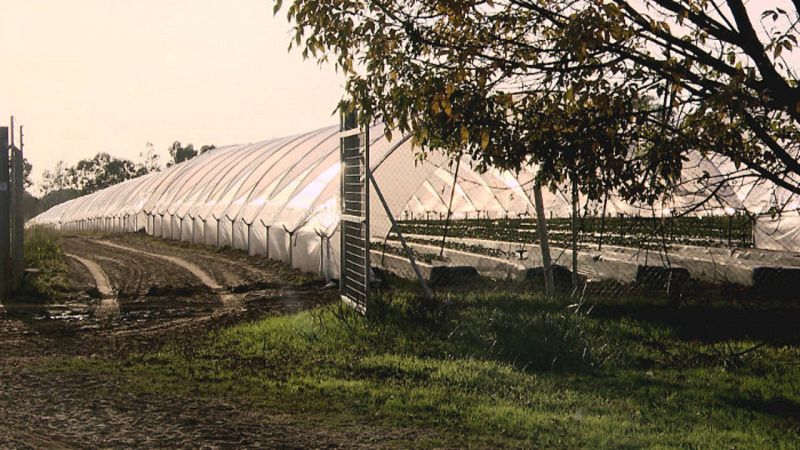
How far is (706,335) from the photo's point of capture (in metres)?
9.06

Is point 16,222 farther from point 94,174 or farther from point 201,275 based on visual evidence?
point 94,174

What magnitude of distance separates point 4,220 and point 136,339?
15.2ft

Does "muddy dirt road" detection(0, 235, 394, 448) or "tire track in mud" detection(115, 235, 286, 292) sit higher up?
"tire track in mud" detection(115, 235, 286, 292)

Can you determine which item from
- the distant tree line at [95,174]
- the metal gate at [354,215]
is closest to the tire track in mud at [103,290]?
the metal gate at [354,215]

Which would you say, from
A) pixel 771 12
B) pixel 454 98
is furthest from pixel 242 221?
pixel 771 12

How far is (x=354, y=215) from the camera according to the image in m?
10.8

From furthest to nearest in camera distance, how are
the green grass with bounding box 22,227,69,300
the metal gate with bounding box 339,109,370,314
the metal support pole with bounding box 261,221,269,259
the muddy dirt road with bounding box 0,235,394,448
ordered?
the metal support pole with bounding box 261,221,269,259
the green grass with bounding box 22,227,69,300
the metal gate with bounding box 339,109,370,314
the muddy dirt road with bounding box 0,235,394,448

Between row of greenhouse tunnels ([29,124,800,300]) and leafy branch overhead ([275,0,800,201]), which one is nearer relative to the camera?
leafy branch overhead ([275,0,800,201])

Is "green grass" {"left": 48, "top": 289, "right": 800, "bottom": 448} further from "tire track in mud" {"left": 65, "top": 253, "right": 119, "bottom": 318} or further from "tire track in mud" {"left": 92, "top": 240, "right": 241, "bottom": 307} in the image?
"tire track in mud" {"left": 92, "top": 240, "right": 241, "bottom": 307}

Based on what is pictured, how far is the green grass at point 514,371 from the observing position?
5.82 meters

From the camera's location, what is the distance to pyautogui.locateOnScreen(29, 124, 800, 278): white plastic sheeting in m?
15.9

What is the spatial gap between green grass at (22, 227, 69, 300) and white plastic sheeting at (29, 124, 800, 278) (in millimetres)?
4082

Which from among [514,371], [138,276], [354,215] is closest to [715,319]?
[514,371]

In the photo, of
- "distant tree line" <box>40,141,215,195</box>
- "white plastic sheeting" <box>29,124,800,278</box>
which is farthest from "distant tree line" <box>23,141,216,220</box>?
"white plastic sheeting" <box>29,124,800,278</box>
